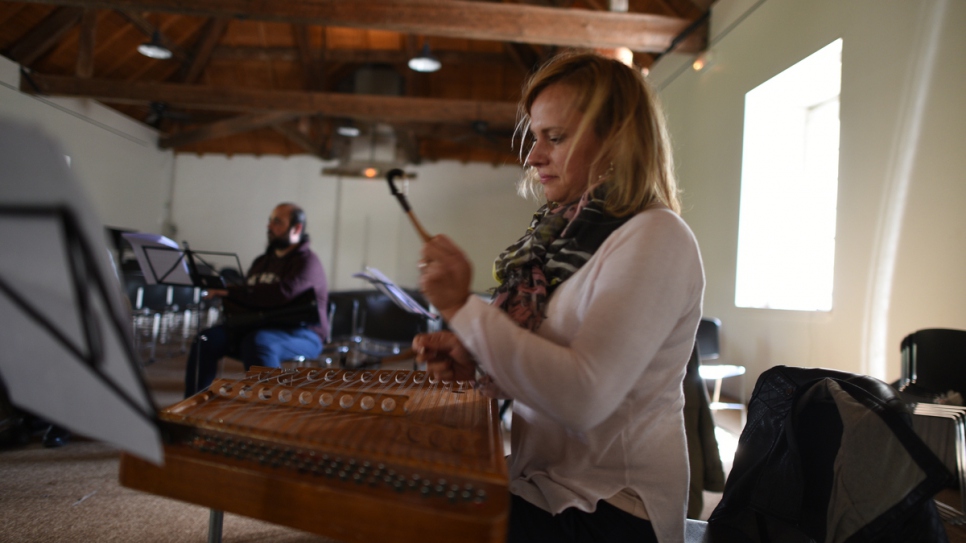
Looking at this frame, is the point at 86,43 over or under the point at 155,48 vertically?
over

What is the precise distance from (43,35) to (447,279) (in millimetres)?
9339

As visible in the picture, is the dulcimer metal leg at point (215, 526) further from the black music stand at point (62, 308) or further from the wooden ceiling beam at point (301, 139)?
the wooden ceiling beam at point (301, 139)

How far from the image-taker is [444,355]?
3.55 ft

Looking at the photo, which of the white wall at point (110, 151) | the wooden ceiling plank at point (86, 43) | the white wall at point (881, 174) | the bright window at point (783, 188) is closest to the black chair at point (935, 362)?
the white wall at point (881, 174)

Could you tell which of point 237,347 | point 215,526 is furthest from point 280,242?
point 215,526

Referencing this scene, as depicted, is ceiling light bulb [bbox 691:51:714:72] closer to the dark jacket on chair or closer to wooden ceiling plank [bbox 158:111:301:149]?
the dark jacket on chair

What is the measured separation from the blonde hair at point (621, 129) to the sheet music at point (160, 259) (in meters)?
3.11

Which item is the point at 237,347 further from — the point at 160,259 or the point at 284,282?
the point at 160,259

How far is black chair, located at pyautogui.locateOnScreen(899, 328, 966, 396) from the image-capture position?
91.0 inches

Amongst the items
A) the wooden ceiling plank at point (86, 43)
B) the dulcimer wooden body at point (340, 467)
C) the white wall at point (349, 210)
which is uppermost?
the wooden ceiling plank at point (86, 43)

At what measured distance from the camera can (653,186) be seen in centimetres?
92

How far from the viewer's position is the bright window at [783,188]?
4.30 meters

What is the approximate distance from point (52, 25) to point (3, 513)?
7832 millimetres

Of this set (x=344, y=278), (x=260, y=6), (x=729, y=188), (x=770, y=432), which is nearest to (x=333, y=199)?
(x=344, y=278)
